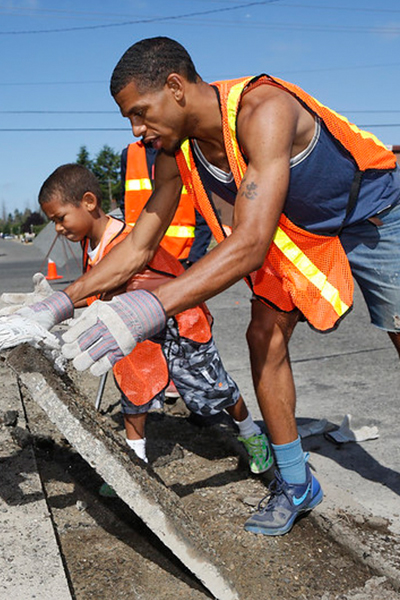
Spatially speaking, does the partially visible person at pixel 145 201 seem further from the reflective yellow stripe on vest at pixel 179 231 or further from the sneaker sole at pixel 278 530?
the sneaker sole at pixel 278 530

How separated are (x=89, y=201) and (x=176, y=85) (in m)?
1.27

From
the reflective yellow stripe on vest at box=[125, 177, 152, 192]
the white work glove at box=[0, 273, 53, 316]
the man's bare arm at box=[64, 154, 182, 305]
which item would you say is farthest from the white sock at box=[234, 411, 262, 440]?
the reflective yellow stripe on vest at box=[125, 177, 152, 192]

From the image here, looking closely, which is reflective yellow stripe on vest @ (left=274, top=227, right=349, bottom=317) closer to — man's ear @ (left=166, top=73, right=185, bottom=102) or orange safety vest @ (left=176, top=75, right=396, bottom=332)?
orange safety vest @ (left=176, top=75, right=396, bottom=332)

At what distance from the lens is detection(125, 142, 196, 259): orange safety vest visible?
423 centimetres

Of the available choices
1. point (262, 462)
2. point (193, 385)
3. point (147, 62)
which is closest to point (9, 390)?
point (193, 385)

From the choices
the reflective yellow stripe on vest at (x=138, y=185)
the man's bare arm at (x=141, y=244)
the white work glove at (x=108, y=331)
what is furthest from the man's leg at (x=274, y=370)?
the reflective yellow stripe on vest at (x=138, y=185)

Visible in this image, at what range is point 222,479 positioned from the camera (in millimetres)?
3082

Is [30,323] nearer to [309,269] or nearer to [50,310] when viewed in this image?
[50,310]

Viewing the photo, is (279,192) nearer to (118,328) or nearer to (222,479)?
(118,328)

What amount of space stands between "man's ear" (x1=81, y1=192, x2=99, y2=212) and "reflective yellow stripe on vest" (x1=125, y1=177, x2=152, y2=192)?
86cm

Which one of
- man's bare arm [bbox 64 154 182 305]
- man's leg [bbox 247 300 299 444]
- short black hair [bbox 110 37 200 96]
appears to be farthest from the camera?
man's bare arm [bbox 64 154 182 305]

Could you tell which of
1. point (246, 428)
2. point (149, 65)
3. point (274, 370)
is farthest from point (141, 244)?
point (246, 428)

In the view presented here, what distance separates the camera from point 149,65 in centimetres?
218

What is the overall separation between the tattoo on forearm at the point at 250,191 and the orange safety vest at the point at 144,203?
7.17 feet
